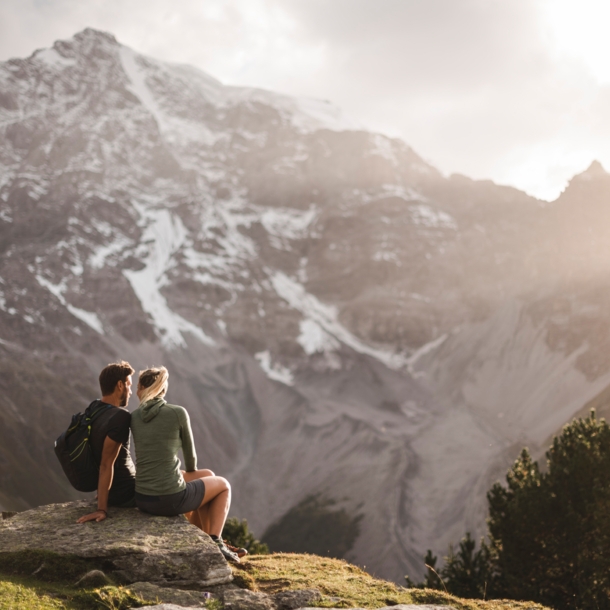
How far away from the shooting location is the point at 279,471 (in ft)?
426

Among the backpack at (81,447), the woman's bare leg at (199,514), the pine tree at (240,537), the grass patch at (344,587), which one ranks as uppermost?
the backpack at (81,447)

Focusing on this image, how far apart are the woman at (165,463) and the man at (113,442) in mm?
212

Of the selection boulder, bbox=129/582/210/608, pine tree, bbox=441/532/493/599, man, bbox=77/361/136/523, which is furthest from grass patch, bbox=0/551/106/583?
pine tree, bbox=441/532/493/599

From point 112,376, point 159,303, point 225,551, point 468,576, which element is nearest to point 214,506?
point 225,551

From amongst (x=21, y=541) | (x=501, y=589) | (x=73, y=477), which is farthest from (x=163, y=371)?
(x=501, y=589)

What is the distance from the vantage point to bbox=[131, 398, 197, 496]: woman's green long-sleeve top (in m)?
9.32

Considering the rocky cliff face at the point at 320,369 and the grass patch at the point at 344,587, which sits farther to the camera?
the rocky cliff face at the point at 320,369

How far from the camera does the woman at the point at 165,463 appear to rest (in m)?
9.33

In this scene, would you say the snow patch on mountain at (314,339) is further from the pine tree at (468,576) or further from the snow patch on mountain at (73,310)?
the pine tree at (468,576)

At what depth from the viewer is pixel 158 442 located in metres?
9.32

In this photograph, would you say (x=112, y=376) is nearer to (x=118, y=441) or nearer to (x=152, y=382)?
(x=152, y=382)

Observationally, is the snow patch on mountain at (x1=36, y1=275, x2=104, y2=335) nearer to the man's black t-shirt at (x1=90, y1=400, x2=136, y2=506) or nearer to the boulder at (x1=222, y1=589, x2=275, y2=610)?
the man's black t-shirt at (x1=90, y1=400, x2=136, y2=506)

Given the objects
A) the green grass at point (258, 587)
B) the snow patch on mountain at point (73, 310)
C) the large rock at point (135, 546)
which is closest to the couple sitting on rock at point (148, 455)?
the large rock at point (135, 546)

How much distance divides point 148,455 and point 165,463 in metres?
0.25
